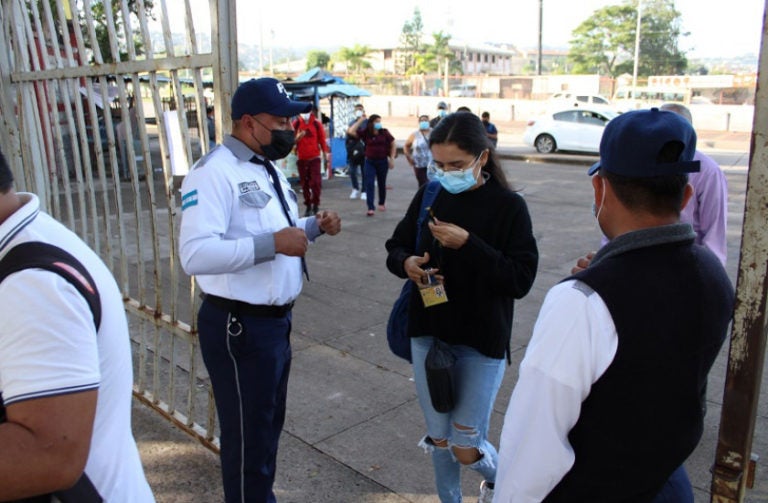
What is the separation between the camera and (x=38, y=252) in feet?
4.22

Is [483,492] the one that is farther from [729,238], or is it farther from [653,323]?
[729,238]

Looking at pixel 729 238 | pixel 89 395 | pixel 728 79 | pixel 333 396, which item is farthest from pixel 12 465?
pixel 728 79

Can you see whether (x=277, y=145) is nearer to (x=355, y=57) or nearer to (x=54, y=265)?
(x=54, y=265)

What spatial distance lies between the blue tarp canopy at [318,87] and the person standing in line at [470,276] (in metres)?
12.7

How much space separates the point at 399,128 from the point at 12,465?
3175 centimetres

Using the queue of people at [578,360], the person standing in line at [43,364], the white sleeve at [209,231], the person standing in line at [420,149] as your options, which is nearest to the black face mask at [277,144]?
the white sleeve at [209,231]

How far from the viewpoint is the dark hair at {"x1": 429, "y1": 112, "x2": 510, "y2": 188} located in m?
2.69

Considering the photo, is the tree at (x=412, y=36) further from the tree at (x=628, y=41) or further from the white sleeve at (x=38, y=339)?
the white sleeve at (x=38, y=339)

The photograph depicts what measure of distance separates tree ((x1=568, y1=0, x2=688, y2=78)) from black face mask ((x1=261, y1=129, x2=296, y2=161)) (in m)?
62.4

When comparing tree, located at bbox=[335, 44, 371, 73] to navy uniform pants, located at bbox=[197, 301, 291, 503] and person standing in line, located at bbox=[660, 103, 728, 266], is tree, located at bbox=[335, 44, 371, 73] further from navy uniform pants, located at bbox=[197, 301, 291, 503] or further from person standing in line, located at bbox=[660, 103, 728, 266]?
navy uniform pants, located at bbox=[197, 301, 291, 503]

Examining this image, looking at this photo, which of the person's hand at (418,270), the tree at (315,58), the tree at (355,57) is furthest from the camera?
the tree at (315,58)

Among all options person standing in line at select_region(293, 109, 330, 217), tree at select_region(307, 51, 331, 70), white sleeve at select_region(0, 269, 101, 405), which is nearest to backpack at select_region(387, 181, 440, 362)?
white sleeve at select_region(0, 269, 101, 405)

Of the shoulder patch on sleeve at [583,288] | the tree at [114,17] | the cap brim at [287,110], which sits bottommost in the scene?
the shoulder patch on sleeve at [583,288]

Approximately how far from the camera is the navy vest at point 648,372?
1387 mm
